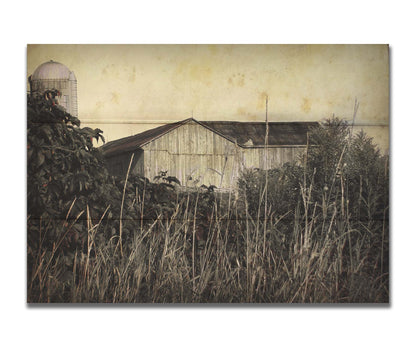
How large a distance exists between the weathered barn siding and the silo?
64cm

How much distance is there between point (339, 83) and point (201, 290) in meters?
1.84

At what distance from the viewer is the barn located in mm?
4922

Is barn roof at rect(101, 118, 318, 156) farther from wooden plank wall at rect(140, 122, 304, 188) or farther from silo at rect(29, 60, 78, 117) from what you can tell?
silo at rect(29, 60, 78, 117)

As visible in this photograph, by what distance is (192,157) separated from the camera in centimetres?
495

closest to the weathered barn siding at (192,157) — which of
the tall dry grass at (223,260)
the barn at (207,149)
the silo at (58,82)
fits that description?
the barn at (207,149)

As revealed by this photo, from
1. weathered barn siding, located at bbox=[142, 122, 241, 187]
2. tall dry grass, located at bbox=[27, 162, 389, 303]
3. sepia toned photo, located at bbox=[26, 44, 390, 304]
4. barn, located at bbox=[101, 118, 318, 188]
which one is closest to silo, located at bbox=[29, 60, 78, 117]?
sepia toned photo, located at bbox=[26, 44, 390, 304]

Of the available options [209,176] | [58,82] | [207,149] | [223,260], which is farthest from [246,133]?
[58,82]

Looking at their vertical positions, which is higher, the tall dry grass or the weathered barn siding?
the weathered barn siding

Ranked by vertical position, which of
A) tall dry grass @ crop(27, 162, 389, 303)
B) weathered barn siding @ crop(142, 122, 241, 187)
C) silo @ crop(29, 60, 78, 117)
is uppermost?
silo @ crop(29, 60, 78, 117)

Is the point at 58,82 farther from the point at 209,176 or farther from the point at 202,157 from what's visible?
the point at 209,176

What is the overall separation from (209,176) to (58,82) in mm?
1297

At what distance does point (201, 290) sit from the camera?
4953mm

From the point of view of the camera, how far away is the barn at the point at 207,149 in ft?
16.1

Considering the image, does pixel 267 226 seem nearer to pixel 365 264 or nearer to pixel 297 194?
pixel 297 194
